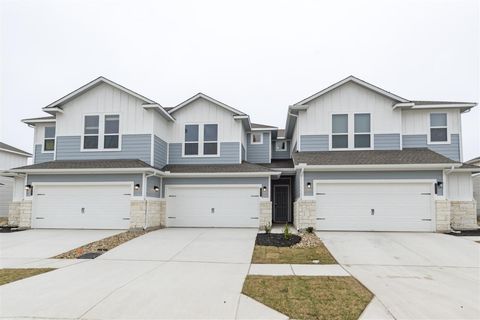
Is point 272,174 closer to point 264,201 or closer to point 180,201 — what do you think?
point 264,201

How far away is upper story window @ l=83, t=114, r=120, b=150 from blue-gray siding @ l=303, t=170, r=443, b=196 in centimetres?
881

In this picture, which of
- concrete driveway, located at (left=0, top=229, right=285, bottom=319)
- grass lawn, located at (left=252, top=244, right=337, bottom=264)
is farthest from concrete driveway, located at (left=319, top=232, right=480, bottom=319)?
concrete driveway, located at (left=0, top=229, right=285, bottom=319)

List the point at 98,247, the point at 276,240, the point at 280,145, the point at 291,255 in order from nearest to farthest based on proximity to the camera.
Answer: the point at 291,255 < the point at 98,247 < the point at 276,240 < the point at 280,145

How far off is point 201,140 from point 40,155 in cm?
927

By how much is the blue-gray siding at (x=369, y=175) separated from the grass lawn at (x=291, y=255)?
3698 mm

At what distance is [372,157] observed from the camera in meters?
13.6

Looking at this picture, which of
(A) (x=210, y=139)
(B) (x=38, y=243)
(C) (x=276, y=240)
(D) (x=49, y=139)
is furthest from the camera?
(D) (x=49, y=139)

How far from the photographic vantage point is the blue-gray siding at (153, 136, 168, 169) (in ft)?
48.1

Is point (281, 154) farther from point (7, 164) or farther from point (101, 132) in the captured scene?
point (7, 164)

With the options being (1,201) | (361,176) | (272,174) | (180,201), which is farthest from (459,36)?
(1,201)

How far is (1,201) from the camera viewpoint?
21375 mm

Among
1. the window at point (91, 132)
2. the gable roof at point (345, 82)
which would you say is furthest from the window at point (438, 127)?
the window at point (91, 132)

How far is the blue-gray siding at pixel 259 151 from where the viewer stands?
18641 mm

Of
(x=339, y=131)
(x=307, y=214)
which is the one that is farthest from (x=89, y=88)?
(x=339, y=131)
